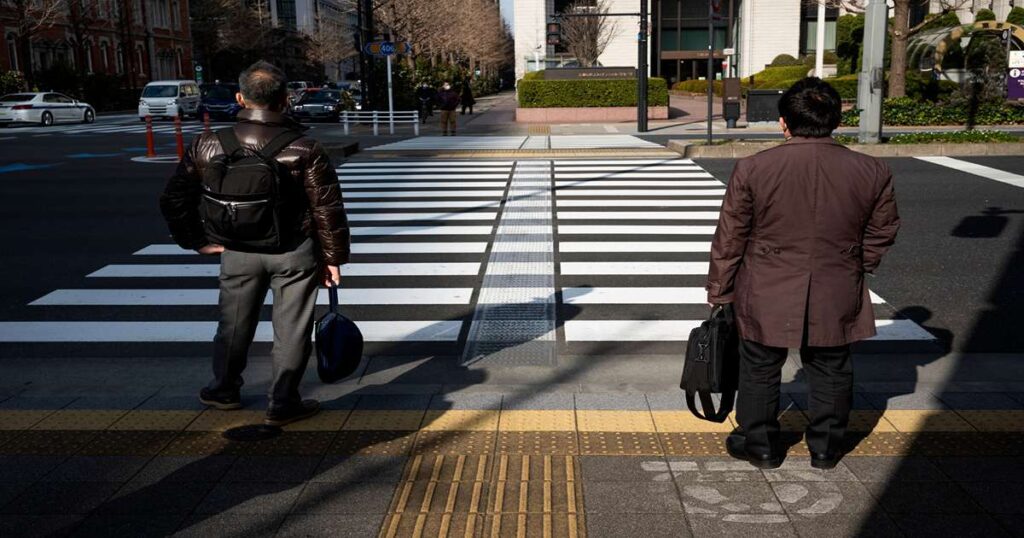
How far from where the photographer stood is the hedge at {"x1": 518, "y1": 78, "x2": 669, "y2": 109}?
33.9 m

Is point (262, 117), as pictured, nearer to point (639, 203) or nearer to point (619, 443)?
point (619, 443)

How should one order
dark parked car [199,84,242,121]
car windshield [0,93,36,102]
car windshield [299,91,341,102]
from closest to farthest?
1. car windshield [299,91,341,102]
2. car windshield [0,93,36,102]
3. dark parked car [199,84,242,121]

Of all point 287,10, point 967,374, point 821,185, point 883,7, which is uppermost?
point 287,10

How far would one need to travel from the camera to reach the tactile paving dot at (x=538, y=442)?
169 inches

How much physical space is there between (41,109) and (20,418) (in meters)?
35.9

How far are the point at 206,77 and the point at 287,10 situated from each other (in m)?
36.0

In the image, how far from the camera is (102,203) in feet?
43.3

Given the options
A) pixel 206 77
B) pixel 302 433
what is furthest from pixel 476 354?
pixel 206 77

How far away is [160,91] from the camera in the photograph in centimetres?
3953

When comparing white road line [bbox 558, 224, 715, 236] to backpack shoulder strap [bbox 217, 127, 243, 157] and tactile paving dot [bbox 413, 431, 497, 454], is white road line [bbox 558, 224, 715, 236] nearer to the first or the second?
tactile paving dot [bbox 413, 431, 497, 454]

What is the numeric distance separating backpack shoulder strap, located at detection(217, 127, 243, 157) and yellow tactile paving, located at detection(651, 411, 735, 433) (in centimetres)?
235

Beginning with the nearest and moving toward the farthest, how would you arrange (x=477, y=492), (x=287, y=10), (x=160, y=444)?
(x=477, y=492) → (x=160, y=444) → (x=287, y=10)

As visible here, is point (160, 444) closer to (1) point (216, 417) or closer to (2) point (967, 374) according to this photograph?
(1) point (216, 417)

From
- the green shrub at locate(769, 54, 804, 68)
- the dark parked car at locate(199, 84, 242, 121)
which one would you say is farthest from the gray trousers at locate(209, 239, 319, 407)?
the green shrub at locate(769, 54, 804, 68)
